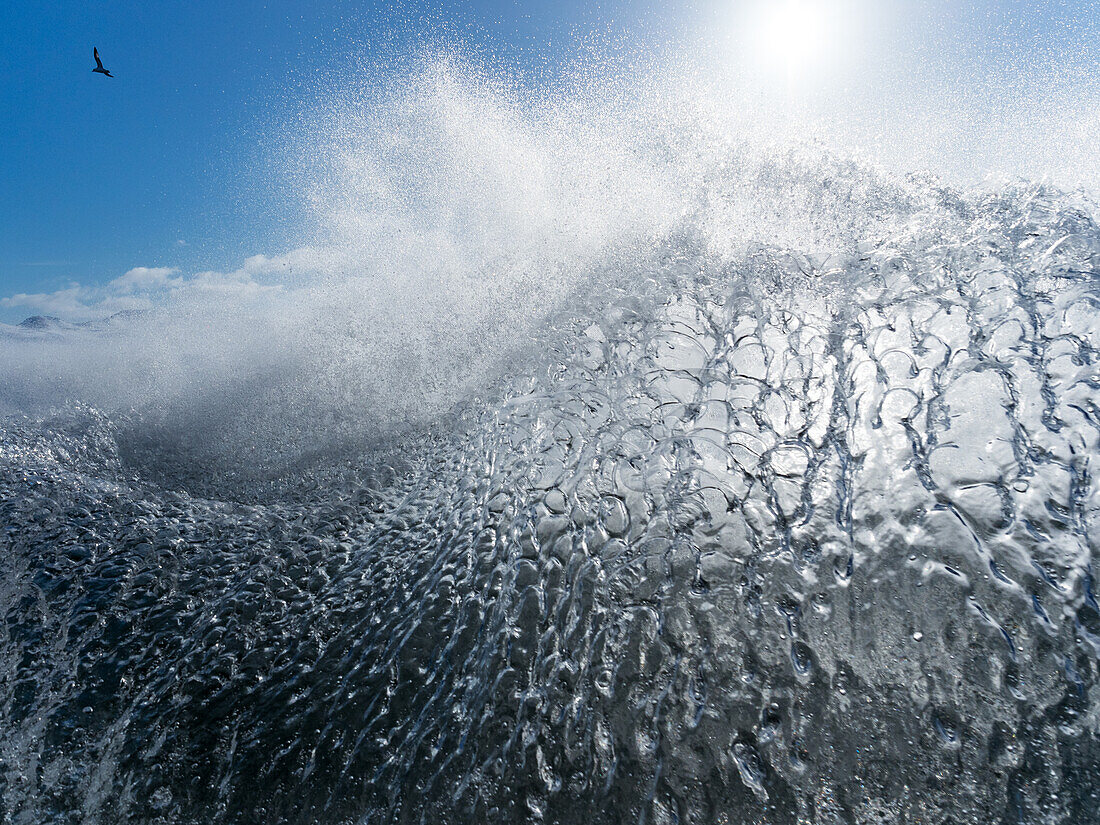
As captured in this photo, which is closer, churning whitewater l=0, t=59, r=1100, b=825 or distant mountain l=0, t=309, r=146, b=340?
churning whitewater l=0, t=59, r=1100, b=825

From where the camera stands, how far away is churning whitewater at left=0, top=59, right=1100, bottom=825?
8.70 feet

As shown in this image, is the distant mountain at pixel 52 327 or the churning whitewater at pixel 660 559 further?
the distant mountain at pixel 52 327

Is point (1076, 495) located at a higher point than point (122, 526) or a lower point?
higher

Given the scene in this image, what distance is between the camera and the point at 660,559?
3729 millimetres

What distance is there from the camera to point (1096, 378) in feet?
12.5

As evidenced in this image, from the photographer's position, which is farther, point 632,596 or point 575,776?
point 632,596

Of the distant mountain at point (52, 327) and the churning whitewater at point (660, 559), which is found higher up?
the distant mountain at point (52, 327)

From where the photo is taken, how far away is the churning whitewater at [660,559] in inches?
104

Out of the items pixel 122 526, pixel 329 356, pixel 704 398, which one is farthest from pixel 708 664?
pixel 329 356

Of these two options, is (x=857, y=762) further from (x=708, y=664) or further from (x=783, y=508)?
(x=783, y=508)

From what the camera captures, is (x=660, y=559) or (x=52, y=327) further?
(x=52, y=327)

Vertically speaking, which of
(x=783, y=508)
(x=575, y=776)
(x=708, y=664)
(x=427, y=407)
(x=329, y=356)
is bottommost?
(x=575, y=776)

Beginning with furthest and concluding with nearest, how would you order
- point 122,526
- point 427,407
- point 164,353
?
point 164,353 < point 427,407 < point 122,526

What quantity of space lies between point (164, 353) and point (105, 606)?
355 inches
